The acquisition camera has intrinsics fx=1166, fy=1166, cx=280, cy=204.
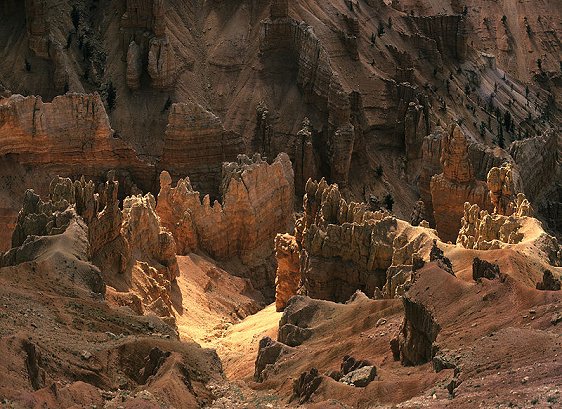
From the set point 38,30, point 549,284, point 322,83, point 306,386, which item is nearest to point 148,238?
point 549,284

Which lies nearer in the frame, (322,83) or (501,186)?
(501,186)

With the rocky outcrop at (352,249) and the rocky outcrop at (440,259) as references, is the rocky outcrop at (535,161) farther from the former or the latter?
the rocky outcrop at (440,259)

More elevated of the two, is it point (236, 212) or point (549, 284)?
point (549, 284)

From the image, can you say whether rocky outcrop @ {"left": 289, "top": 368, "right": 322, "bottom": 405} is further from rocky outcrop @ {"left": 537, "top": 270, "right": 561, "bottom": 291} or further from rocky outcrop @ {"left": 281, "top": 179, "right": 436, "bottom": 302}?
rocky outcrop @ {"left": 281, "top": 179, "right": 436, "bottom": 302}

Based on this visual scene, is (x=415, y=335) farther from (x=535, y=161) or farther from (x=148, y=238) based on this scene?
(x=535, y=161)

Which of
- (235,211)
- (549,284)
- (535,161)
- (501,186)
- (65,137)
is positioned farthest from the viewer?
(535,161)

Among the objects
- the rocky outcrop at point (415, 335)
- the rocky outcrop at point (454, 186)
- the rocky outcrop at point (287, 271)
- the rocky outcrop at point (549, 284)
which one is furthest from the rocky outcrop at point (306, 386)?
the rocky outcrop at point (454, 186)

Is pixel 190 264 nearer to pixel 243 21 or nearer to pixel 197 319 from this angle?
pixel 197 319
